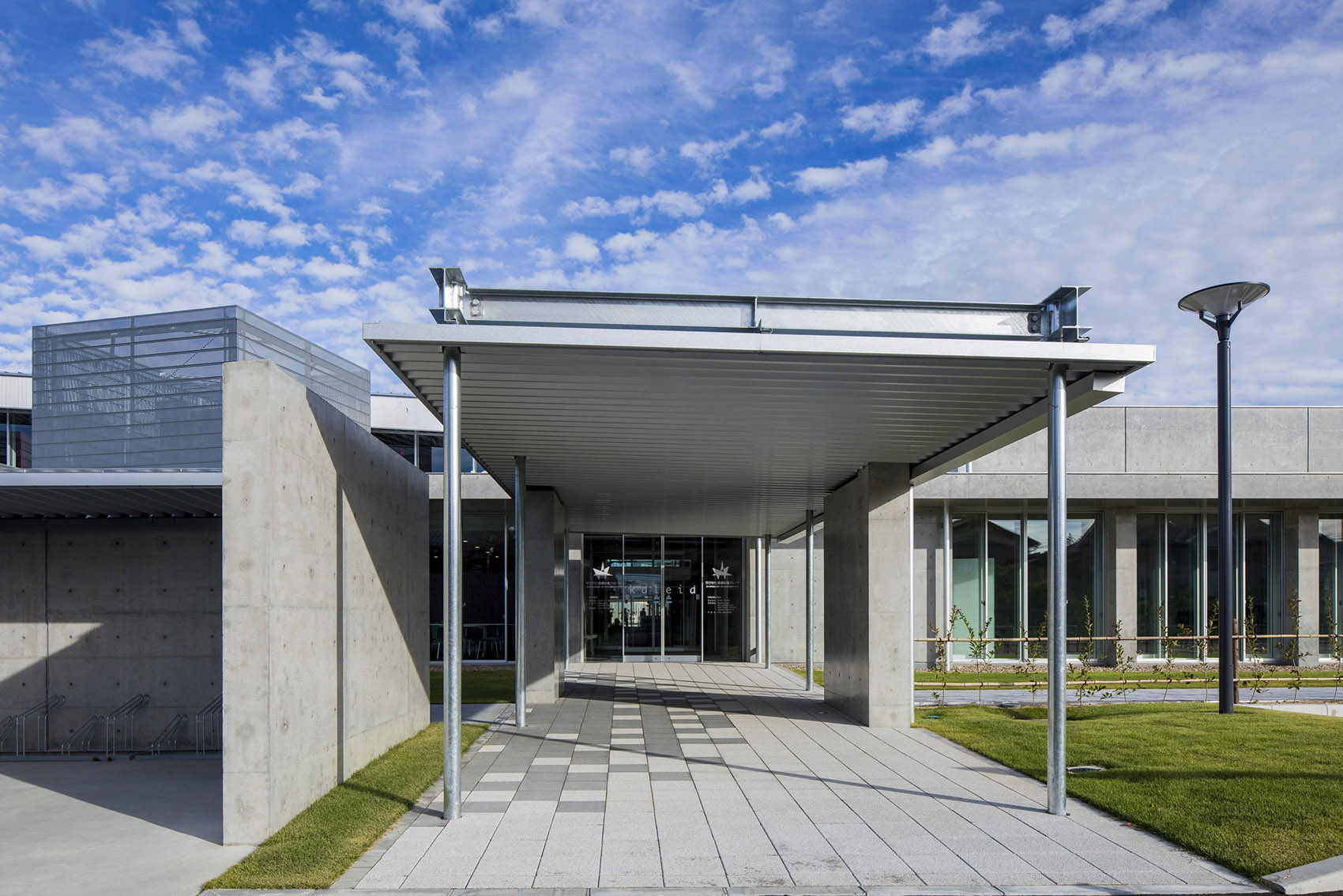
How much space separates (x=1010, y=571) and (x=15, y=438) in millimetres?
25249

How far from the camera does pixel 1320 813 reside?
306 inches

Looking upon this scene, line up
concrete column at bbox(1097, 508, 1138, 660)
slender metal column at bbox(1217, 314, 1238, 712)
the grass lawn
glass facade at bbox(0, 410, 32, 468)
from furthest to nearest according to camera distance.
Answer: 1. concrete column at bbox(1097, 508, 1138, 660)
2. glass facade at bbox(0, 410, 32, 468)
3. slender metal column at bbox(1217, 314, 1238, 712)
4. the grass lawn

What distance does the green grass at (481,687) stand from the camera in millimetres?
17420

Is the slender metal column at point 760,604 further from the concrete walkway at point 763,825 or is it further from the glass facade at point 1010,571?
the concrete walkway at point 763,825

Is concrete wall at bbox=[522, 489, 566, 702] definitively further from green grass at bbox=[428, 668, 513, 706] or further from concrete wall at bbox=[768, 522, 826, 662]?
concrete wall at bbox=[768, 522, 826, 662]

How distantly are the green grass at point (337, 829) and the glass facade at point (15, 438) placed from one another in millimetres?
18508

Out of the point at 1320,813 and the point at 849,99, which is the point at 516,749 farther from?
the point at 849,99

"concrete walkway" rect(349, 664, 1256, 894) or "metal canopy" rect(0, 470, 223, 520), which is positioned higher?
"metal canopy" rect(0, 470, 223, 520)

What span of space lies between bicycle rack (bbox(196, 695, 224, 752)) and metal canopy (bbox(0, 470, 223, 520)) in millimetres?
2446

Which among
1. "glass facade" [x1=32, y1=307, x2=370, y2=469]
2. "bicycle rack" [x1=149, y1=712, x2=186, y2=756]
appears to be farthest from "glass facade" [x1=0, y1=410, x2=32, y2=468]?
"bicycle rack" [x1=149, y1=712, x2=186, y2=756]

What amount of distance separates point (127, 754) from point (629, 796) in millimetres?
6957

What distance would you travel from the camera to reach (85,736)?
12.2 metres

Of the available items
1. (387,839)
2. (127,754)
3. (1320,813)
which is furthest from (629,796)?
(127,754)

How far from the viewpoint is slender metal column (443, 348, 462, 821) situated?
793cm
